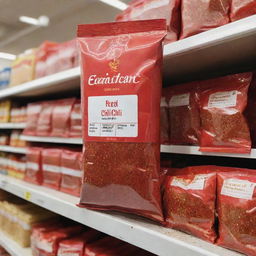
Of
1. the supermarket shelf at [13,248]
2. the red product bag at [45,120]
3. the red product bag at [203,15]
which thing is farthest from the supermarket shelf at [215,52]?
the supermarket shelf at [13,248]

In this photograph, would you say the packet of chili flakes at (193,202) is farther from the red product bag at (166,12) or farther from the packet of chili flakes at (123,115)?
the red product bag at (166,12)

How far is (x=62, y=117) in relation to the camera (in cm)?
142

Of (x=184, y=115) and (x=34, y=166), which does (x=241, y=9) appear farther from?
(x=34, y=166)

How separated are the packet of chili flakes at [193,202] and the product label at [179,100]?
0.76ft

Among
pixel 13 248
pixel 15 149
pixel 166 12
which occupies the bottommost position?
pixel 13 248

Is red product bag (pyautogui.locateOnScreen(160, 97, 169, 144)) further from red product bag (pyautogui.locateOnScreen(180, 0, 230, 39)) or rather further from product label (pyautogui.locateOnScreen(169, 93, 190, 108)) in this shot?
red product bag (pyautogui.locateOnScreen(180, 0, 230, 39))

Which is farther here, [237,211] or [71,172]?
[71,172]

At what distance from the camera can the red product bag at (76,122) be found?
1335 millimetres

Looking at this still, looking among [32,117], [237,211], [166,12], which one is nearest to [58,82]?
[32,117]

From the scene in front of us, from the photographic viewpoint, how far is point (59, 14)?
4.69 m

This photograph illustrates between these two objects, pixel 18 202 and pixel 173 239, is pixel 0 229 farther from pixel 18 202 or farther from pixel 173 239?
pixel 173 239

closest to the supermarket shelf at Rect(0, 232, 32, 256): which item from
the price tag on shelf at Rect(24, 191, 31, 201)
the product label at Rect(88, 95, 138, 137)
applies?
the price tag on shelf at Rect(24, 191, 31, 201)

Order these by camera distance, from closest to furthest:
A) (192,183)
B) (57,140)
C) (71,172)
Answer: (192,183) < (71,172) < (57,140)

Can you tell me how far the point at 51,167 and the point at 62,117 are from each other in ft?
0.93
